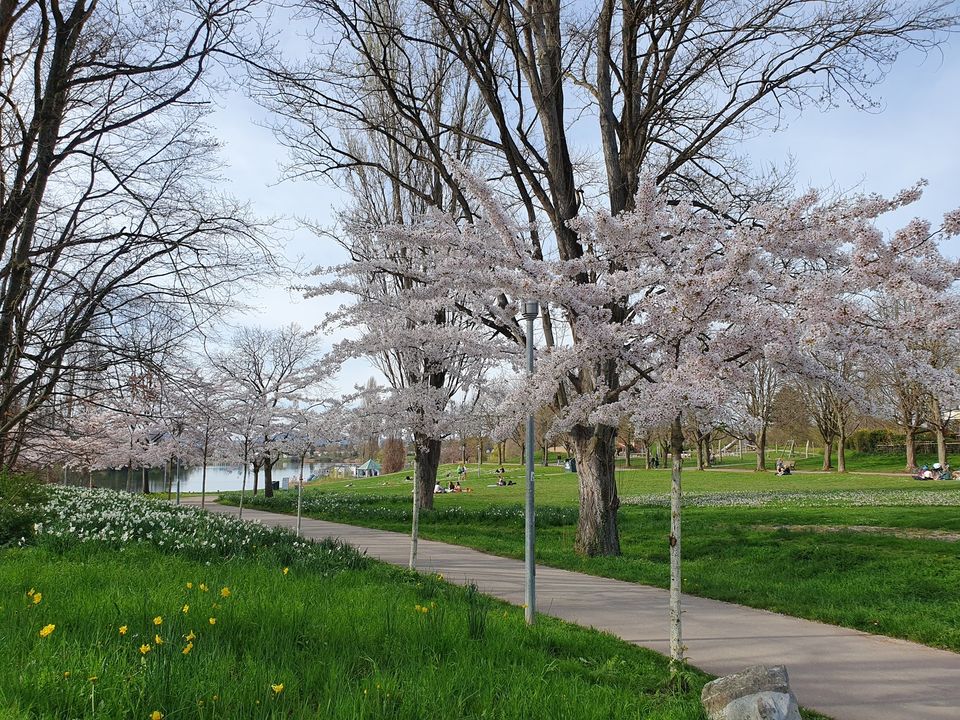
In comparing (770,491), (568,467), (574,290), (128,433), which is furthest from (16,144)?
(568,467)

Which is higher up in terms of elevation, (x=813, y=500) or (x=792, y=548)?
(x=792, y=548)

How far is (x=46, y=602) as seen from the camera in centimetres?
500

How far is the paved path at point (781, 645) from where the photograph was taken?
14.8ft

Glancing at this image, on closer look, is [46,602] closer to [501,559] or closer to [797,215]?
[797,215]

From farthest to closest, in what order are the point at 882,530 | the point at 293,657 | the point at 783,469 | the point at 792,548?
1. the point at 783,469
2. the point at 882,530
3. the point at 792,548
4. the point at 293,657

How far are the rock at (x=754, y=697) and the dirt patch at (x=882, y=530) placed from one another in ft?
32.4

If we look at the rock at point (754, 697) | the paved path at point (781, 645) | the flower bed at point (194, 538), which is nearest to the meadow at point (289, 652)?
the rock at point (754, 697)

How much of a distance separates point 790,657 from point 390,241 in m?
8.17

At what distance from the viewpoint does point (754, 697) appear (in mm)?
3510

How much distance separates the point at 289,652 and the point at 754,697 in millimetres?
2642

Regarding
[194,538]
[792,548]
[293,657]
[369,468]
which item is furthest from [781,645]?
[369,468]

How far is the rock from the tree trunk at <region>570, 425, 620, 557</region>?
709cm

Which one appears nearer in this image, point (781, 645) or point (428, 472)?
point (781, 645)

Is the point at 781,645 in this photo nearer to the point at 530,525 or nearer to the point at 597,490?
the point at 530,525
